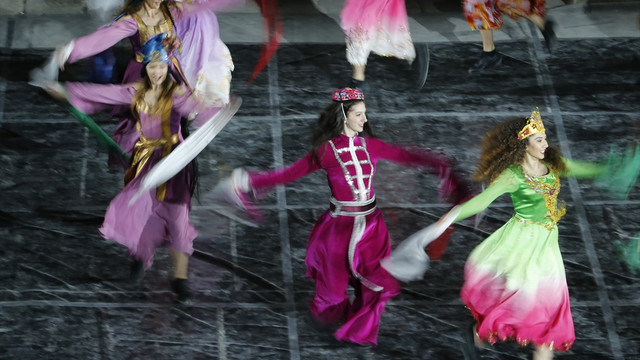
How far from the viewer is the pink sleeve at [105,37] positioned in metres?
7.77

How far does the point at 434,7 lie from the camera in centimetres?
988

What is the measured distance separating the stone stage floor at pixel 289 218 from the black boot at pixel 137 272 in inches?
1.8

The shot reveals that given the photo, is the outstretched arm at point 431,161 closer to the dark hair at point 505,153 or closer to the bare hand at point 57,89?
the dark hair at point 505,153

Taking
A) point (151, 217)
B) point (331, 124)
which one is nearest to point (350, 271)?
point (331, 124)

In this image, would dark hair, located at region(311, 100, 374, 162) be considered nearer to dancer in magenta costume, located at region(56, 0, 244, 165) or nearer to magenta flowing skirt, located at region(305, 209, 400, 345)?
magenta flowing skirt, located at region(305, 209, 400, 345)

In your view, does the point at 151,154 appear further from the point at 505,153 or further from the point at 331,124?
the point at 505,153

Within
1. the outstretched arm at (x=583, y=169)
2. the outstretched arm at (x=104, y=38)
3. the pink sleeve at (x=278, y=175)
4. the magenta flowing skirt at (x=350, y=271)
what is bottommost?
the magenta flowing skirt at (x=350, y=271)

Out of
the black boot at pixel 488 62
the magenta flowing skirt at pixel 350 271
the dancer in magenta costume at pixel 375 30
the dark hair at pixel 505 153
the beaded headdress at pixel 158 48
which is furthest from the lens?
the black boot at pixel 488 62

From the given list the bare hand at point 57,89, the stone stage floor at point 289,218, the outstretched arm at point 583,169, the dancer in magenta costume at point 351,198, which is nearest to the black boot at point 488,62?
the stone stage floor at point 289,218

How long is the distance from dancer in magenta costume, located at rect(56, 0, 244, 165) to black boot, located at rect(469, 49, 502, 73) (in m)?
1.74

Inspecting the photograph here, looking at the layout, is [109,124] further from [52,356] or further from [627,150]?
[627,150]

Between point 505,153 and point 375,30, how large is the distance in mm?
1980

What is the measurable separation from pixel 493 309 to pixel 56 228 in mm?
2607

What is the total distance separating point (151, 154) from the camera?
7.39 meters
